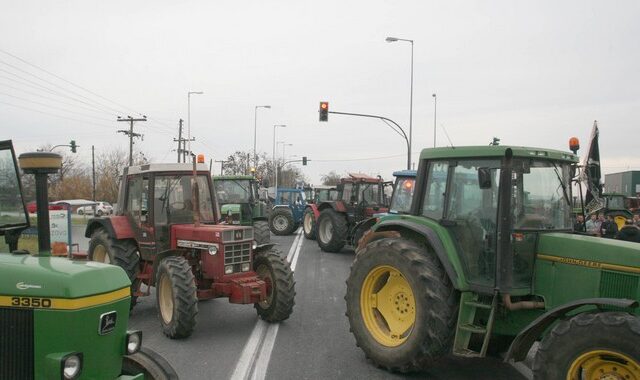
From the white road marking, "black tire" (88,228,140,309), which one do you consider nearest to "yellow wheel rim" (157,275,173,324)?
"black tire" (88,228,140,309)

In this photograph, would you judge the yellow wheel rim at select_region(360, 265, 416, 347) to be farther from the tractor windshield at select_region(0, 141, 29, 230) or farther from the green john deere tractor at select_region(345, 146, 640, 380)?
the tractor windshield at select_region(0, 141, 29, 230)

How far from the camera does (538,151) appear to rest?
16.2 ft

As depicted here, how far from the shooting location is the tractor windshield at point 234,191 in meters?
17.3

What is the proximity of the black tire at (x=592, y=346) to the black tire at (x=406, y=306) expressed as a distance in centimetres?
107

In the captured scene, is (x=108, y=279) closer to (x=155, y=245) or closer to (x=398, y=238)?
(x=398, y=238)

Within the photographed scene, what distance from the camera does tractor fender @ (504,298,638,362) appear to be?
151 inches

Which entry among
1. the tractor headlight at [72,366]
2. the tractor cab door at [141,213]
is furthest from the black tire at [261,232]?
the tractor headlight at [72,366]

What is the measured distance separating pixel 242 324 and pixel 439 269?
10.8 feet

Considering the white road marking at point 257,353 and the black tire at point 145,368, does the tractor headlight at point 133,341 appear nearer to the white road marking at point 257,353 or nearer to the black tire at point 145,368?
the black tire at point 145,368

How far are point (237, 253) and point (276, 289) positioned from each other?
721mm

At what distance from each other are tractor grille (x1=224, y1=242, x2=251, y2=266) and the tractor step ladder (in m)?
3.32

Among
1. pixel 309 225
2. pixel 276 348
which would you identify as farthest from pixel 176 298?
pixel 309 225

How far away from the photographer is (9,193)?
3.99 m

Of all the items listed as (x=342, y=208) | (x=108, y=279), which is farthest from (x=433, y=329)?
(x=342, y=208)
